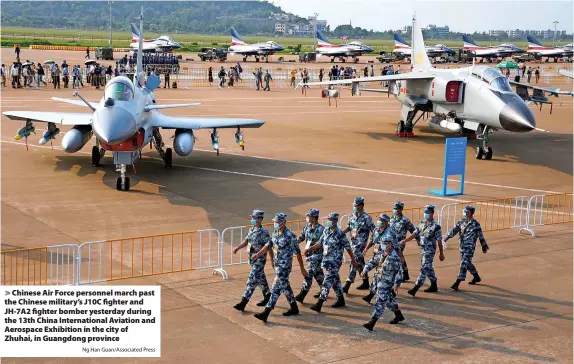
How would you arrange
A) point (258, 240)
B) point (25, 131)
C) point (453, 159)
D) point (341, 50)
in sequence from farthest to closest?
point (341, 50)
point (25, 131)
point (453, 159)
point (258, 240)

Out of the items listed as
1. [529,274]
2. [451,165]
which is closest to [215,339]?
[529,274]

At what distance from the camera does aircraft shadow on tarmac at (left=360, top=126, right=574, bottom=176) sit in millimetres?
28000

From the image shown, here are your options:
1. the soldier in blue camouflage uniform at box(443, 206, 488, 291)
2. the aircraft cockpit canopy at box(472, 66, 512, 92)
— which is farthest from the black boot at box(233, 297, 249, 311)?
the aircraft cockpit canopy at box(472, 66, 512, 92)

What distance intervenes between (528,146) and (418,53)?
6.43 metres

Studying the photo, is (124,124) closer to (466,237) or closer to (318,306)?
(318,306)

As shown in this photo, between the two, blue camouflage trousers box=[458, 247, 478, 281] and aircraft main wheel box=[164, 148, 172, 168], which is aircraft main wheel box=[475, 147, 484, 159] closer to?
aircraft main wheel box=[164, 148, 172, 168]

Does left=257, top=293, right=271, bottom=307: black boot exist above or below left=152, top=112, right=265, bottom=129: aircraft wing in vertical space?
below

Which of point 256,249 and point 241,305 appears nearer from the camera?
point 256,249

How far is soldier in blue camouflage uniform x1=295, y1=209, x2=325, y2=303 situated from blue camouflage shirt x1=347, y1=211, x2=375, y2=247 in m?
0.85

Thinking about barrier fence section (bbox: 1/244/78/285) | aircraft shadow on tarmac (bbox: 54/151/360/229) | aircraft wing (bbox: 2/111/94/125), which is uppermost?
aircraft wing (bbox: 2/111/94/125)

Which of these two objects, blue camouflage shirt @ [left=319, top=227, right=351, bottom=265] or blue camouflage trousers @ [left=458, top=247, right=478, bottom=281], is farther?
blue camouflage trousers @ [left=458, top=247, right=478, bottom=281]

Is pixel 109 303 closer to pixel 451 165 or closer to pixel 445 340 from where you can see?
pixel 445 340

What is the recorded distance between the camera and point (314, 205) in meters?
20.0

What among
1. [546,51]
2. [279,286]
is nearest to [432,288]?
Answer: [279,286]
